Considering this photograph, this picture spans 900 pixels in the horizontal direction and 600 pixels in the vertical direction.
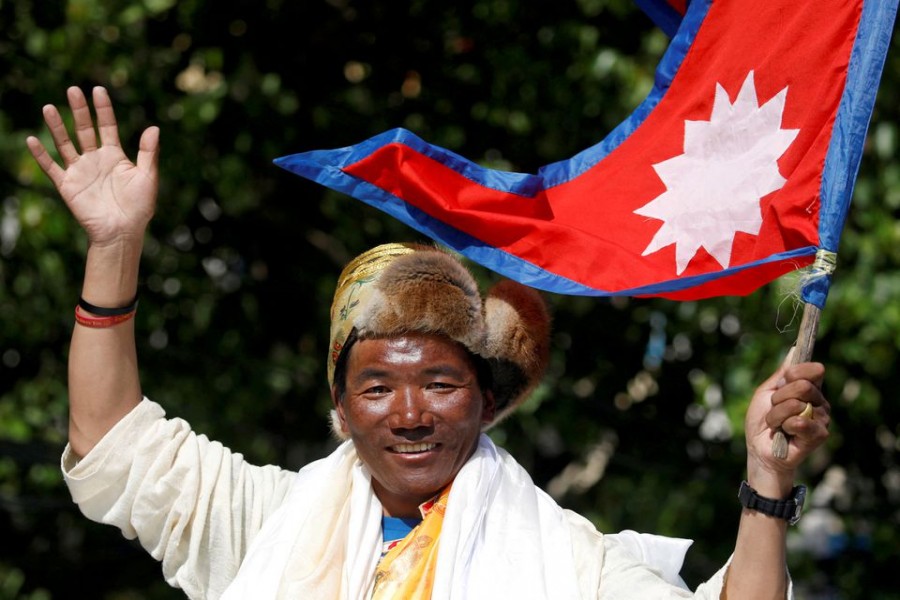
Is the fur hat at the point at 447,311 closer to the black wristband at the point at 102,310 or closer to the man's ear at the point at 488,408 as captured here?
the man's ear at the point at 488,408

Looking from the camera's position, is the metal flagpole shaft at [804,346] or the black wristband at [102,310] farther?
the black wristband at [102,310]

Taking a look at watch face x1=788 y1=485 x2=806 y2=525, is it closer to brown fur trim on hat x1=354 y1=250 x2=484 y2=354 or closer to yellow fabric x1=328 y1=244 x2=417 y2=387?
brown fur trim on hat x1=354 y1=250 x2=484 y2=354

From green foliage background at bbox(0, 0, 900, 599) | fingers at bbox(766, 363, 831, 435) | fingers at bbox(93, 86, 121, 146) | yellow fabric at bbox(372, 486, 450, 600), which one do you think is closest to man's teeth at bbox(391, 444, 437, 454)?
yellow fabric at bbox(372, 486, 450, 600)

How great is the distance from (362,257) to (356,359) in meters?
0.25

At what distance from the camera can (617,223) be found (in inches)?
131

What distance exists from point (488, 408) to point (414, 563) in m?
0.39

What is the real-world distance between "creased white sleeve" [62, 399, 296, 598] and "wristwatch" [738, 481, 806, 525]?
117cm

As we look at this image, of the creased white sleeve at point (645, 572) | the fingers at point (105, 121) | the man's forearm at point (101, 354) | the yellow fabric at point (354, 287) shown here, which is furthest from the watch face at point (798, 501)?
the fingers at point (105, 121)

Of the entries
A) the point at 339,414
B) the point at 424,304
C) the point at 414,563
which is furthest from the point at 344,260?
the point at 414,563

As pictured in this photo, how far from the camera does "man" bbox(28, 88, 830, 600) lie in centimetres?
305

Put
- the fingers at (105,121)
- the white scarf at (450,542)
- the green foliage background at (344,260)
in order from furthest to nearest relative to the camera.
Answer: the green foliage background at (344,260), the fingers at (105,121), the white scarf at (450,542)

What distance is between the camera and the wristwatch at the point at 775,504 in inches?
102

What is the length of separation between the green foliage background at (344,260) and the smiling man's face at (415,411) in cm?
184

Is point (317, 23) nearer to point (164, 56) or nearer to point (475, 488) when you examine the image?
point (164, 56)
